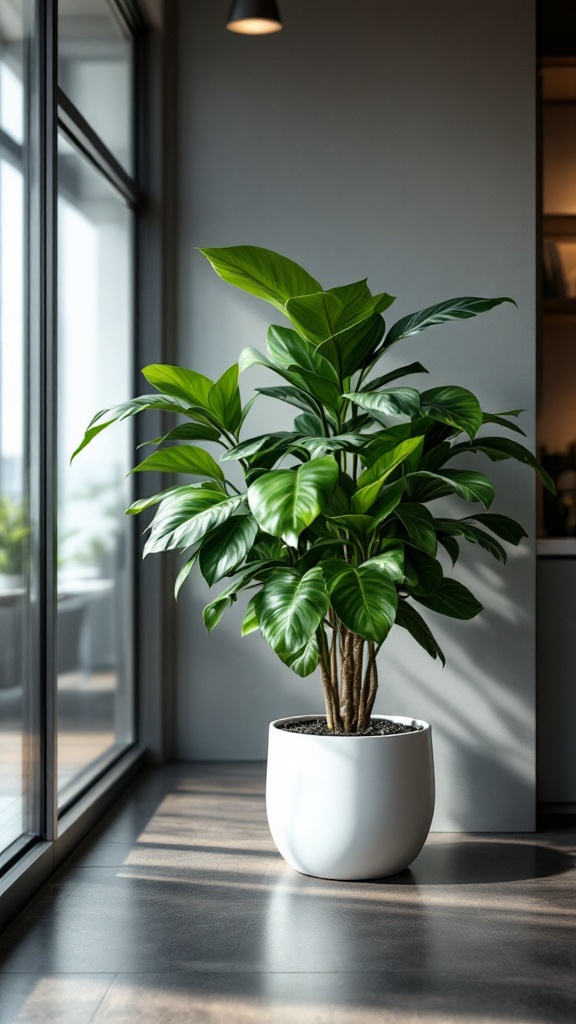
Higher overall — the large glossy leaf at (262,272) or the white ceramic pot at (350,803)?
the large glossy leaf at (262,272)

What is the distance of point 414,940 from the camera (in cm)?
218

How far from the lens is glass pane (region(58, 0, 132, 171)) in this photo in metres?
2.92

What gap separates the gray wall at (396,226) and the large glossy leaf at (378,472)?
0.74 metres

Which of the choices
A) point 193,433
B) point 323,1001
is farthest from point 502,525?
point 323,1001

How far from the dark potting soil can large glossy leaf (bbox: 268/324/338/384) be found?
0.89 meters

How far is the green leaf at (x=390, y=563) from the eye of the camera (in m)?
2.36

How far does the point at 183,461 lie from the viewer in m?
2.65

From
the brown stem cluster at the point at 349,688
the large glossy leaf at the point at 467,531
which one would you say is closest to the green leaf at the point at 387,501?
the large glossy leaf at the point at 467,531

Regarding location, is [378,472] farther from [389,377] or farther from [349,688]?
[349,688]

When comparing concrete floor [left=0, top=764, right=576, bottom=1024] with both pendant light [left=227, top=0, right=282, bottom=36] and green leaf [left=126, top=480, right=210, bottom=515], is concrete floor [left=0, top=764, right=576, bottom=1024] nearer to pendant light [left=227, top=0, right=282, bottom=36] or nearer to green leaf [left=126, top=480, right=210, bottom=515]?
green leaf [left=126, top=480, right=210, bottom=515]

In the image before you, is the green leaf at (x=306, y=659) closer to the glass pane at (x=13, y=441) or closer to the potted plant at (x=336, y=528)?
the potted plant at (x=336, y=528)

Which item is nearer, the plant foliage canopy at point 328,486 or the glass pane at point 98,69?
the plant foliage canopy at point 328,486

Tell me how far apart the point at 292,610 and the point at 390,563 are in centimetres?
25

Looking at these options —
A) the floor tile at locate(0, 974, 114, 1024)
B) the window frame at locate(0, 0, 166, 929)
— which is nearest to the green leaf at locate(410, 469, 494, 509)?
the window frame at locate(0, 0, 166, 929)
